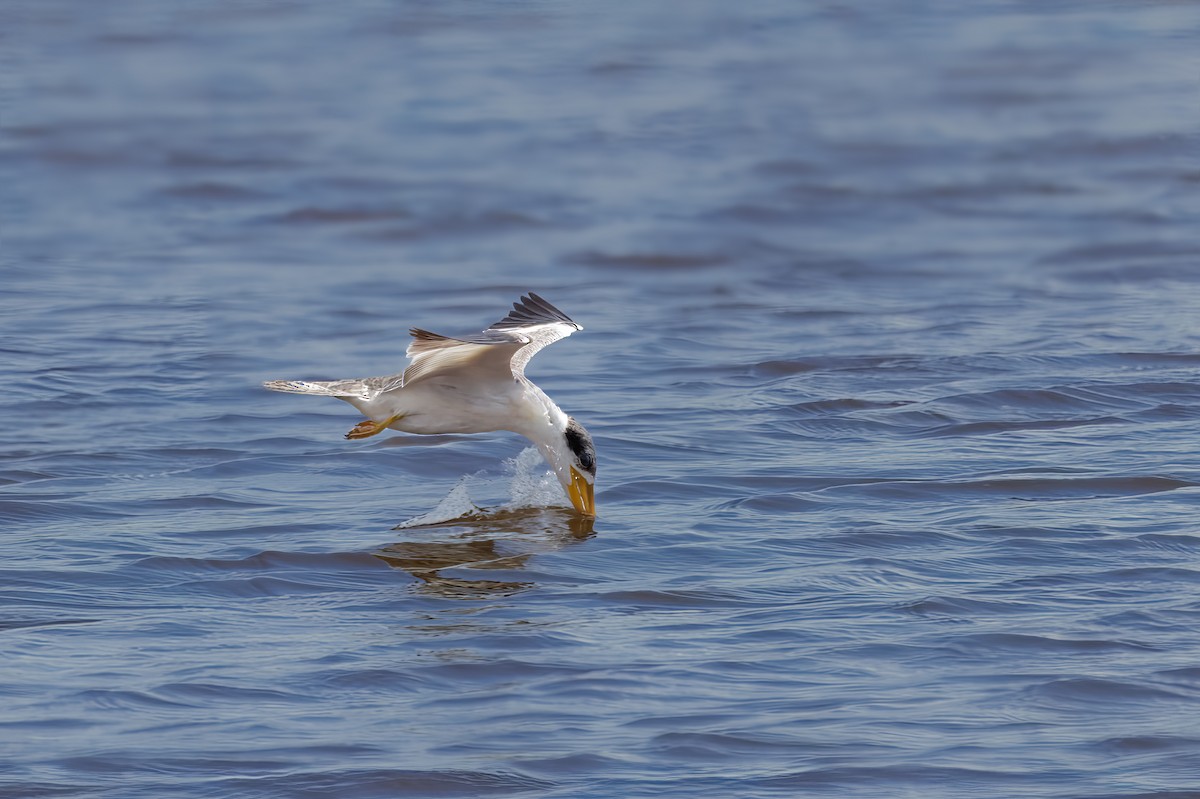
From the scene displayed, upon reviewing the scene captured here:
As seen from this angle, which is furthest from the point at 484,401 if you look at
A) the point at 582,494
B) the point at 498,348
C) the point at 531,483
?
the point at 531,483

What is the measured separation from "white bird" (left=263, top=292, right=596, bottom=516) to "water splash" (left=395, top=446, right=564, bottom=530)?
0.34m

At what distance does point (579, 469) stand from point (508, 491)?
798 mm

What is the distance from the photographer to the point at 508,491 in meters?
9.80

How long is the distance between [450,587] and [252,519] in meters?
1.38

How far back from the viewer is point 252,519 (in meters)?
8.97

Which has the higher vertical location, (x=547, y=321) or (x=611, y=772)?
(x=547, y=321)

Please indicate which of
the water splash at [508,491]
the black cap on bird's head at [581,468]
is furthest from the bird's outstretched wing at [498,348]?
the water splash at [508,491]

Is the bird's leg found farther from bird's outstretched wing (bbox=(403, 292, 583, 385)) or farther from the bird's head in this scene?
the bird's head

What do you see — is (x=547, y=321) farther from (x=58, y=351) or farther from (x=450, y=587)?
(x=58, y=351)

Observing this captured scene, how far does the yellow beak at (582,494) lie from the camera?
9.16 m

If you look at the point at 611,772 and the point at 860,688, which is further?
the point at 860,688

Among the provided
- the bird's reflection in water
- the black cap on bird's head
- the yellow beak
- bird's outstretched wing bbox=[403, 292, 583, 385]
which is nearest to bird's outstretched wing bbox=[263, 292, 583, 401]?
bird's outstretched wing bbox=[403, 292, 583, 385]

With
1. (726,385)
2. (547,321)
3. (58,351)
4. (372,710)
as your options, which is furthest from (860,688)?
(58,351)

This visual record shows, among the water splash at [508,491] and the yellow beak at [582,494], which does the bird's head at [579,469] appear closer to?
the yellow beak at [582,494]
